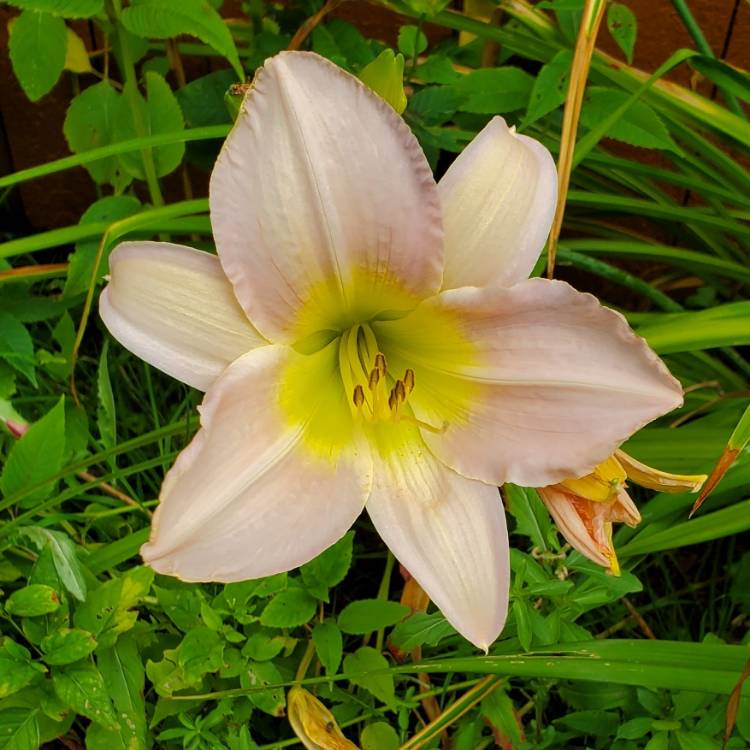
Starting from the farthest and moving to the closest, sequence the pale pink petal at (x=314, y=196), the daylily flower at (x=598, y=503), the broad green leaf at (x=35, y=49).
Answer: the broad green leaf at (x=35, y=49) < the daylily flower at (x=598, y=503) < the pale pink petal at (x=314, y=196)

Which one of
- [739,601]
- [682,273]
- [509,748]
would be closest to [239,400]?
[509,748]

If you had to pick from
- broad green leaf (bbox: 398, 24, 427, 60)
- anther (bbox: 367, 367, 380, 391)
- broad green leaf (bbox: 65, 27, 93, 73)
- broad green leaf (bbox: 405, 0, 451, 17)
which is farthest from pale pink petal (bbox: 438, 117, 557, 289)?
broad green leaf (bbox: 65, 27, 93, 73)

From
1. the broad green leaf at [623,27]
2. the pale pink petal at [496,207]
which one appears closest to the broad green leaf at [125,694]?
the pale pink petal at [496,207]

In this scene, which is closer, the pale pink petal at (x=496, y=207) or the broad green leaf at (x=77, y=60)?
the pale pink petal at (x=496, y=207)

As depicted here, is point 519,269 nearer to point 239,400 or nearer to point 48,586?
point 239,400

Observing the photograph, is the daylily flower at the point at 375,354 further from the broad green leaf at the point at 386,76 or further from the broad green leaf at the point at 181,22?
the broad green leaf at the point at 181,22

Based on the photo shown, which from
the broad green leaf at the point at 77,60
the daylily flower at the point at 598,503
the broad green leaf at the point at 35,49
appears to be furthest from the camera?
the broad green leaf at the point at 77,60
